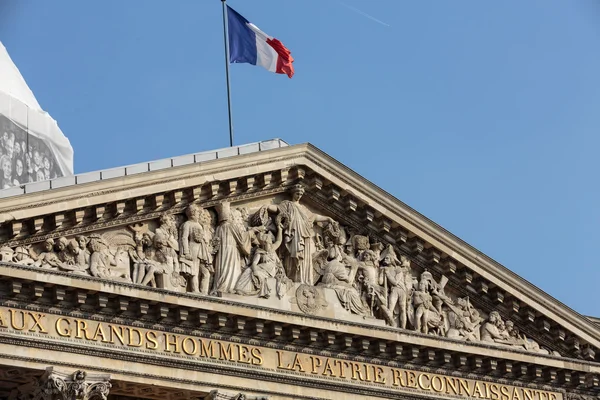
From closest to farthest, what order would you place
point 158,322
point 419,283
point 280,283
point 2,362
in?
point 2,362 < point 158,322 < point 280,283 < point 419,283

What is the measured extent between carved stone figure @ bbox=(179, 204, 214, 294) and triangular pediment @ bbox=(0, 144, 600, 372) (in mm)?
32

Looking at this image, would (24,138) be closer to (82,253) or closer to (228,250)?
(228,250)

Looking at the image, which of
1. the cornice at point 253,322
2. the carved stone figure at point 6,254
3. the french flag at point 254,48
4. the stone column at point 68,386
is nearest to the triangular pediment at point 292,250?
the carved stone figure at point 6,254

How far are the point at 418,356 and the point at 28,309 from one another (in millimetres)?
10516

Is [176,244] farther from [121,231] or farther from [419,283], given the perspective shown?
[419,283]

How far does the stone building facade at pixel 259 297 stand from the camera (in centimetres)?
3672

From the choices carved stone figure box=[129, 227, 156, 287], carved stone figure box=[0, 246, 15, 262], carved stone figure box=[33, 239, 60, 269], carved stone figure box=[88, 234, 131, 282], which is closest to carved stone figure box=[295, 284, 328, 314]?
carved stone figure box=[129, 227, 156, 287]

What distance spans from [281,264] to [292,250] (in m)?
0.42

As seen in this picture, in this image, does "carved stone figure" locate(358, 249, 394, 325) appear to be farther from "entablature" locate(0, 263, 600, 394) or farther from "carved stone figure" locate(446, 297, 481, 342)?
"carved stone figure" locate(446, 297, 481, 342)

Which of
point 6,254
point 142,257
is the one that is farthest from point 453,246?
point 6,254

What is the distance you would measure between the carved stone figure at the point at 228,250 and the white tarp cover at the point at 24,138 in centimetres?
1433

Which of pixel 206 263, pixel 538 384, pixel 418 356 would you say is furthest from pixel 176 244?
pixel 538 384

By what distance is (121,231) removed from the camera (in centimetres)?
3856

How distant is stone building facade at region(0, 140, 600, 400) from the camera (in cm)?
3672
